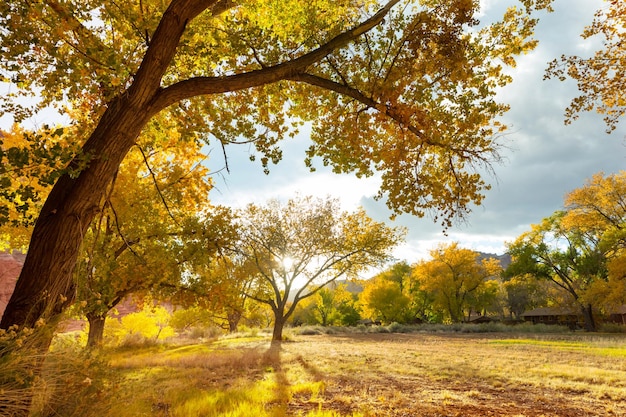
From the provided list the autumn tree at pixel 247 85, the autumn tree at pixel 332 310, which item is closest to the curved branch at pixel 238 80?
the autumn tree at pixel 247 85

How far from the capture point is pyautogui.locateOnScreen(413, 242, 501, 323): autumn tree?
53.0m

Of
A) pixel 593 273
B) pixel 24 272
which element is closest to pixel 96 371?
pixel 24 272

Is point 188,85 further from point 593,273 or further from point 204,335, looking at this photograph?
point 593,273

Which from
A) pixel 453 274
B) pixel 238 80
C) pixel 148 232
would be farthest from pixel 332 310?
pixel 238 80

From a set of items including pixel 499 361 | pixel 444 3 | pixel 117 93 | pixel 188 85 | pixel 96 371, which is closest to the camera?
pixel 96 371

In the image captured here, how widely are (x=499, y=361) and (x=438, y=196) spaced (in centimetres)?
1044

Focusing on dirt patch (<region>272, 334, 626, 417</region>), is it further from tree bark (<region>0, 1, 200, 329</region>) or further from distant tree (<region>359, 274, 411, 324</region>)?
distant tree (<region>359, 274, 411, 324</region>)

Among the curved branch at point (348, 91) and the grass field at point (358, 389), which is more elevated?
the curved branch at point (348, 91)

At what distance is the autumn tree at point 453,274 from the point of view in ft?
174

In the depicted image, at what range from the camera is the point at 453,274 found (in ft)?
175

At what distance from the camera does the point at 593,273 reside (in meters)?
44.1

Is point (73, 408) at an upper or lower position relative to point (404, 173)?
lower

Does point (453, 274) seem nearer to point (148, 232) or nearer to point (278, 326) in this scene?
point (278, 326)

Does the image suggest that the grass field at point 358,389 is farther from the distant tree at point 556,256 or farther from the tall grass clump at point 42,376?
the distant tree at point 556,256
